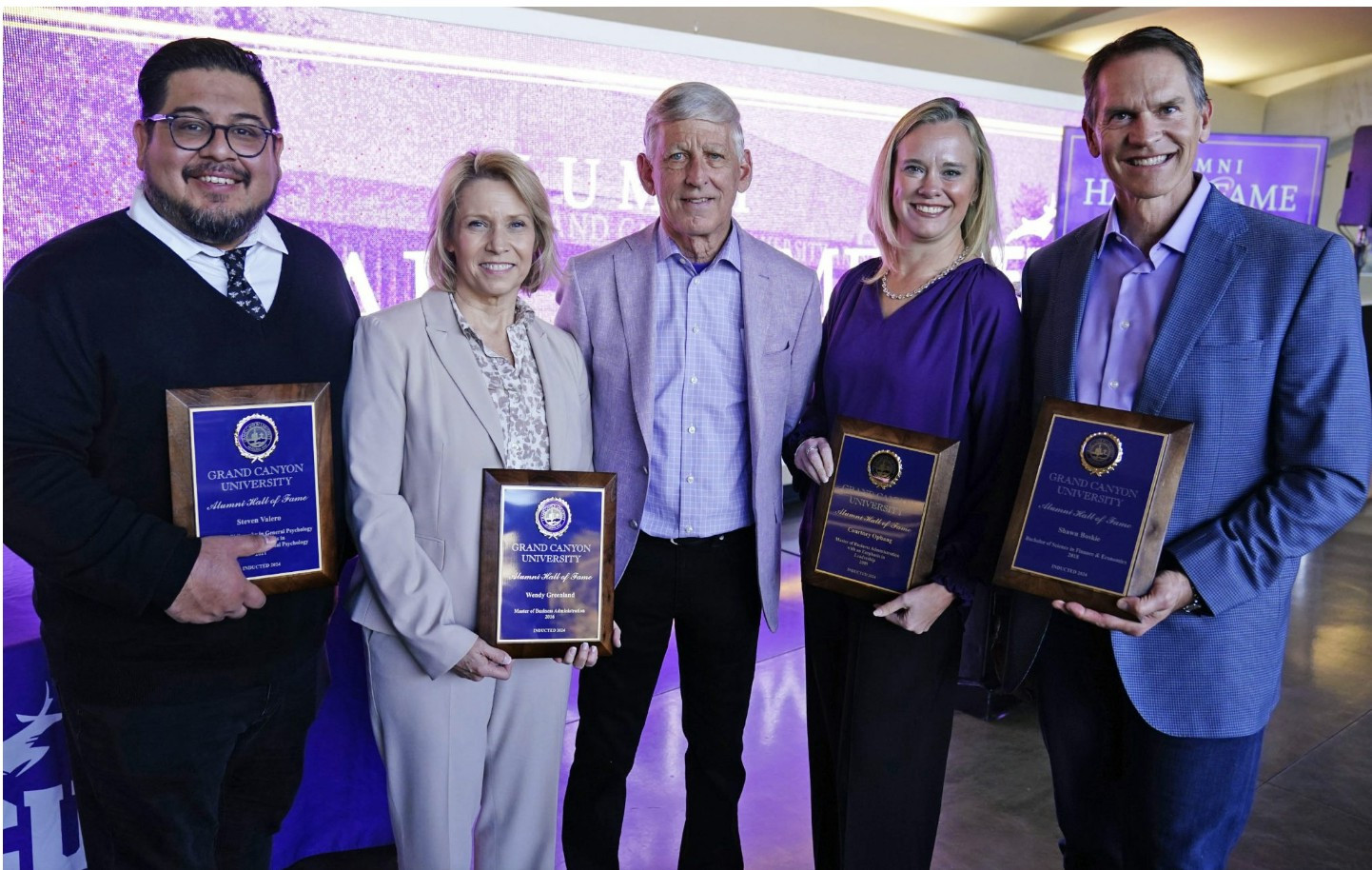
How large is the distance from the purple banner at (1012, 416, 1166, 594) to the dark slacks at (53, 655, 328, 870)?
1.43 meters

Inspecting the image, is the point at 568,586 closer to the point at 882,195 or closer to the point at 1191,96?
the point at 882,195

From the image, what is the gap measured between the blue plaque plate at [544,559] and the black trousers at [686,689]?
0.33 m

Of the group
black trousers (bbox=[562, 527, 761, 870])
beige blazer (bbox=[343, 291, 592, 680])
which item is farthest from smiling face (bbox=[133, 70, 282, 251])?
black trousers (bbox=[562, 527, 761, 870])

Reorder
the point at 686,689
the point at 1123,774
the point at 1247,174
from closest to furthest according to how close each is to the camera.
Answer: the point at 1123,774
the point at 686,689
the point at 1247,174

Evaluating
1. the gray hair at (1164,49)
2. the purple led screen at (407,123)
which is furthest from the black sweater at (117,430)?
the purple led screen at (407,123)

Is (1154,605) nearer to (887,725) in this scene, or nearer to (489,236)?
(887,725)

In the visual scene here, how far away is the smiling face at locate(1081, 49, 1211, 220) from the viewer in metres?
1.60

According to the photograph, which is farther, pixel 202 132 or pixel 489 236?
pixel 489 236

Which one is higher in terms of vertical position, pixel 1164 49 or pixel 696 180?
pixel 1164 49

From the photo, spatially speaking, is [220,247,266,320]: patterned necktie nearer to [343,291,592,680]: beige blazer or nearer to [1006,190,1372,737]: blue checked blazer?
[343,291,592,680]: beige blazer

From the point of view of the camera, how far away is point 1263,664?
63.2 inches

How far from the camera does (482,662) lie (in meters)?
1.70

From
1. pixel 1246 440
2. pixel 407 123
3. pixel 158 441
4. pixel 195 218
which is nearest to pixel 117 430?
pixel 158 441

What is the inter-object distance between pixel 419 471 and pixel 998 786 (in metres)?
2.37
